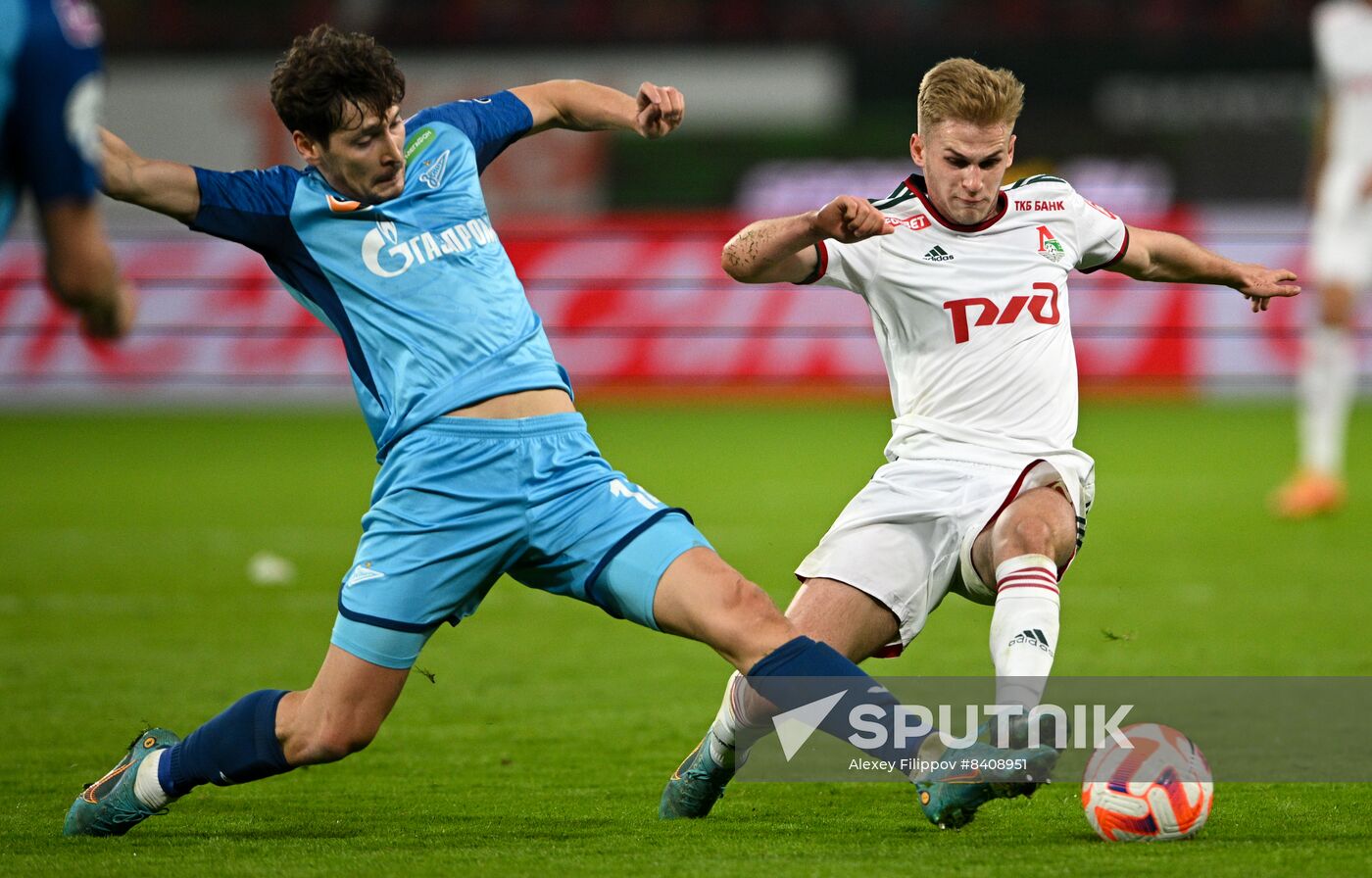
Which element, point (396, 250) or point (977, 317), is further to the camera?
point (977, 317)

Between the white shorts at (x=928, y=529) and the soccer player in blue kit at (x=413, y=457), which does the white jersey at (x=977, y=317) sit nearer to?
the white shorts at (x=928, y=529)

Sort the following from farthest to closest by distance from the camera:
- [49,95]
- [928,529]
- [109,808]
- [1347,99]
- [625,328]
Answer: [625,328]
[1347,99]
[928,529]
[109,808]
[49,95]

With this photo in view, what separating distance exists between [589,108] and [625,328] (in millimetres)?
13444

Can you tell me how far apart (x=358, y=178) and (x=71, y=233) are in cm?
81

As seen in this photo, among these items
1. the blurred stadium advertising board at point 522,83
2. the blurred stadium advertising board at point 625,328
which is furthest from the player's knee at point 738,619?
the blurred stadium advertising board at point 522,83

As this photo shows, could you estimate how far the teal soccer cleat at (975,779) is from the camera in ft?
12.8

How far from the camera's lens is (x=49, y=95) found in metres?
3.55

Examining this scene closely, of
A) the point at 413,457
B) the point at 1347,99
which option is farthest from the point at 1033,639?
the point at 1347,99

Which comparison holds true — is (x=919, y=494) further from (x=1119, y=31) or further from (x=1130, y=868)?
(x=1119, y=31)

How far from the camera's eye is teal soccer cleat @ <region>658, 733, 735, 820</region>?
4.48m

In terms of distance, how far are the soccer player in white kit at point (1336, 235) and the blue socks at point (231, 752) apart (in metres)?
7.66

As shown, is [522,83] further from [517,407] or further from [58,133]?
[58,133]

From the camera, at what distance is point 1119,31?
22.3 m

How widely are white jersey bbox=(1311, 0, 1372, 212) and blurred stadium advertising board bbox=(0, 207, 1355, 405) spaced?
685cm
